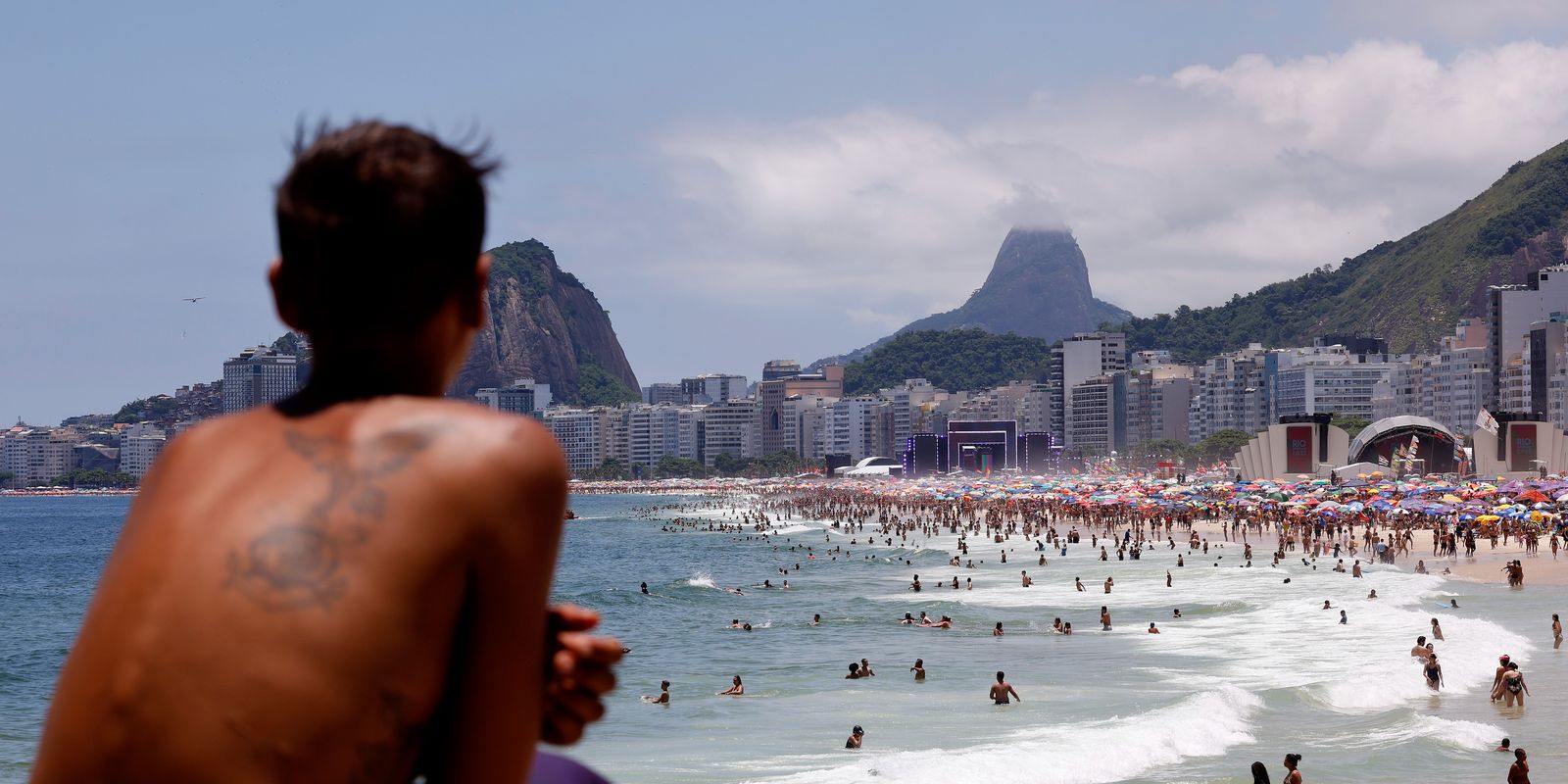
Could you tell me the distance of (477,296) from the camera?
1269 mm

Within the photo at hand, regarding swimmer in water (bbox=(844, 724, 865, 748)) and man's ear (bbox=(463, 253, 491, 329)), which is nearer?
man's ear (bbox=(463, 253, 491, 329))

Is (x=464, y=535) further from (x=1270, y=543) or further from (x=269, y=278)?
(x=1270, y=543)

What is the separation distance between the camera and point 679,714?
2414 centimetres

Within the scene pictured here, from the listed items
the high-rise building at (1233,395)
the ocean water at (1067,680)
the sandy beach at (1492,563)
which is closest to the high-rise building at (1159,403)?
the high-rise building at (1233,395)

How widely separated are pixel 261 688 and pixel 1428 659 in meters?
23.9

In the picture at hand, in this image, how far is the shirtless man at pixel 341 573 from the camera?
1.07 m

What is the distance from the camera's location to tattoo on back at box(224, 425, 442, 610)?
1.07 metres

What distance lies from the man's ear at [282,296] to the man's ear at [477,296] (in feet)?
0.43

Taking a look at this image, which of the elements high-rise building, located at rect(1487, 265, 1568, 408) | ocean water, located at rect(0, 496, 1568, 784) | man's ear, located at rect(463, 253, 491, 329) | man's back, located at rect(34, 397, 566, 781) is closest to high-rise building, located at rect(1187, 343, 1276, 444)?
high-rise building, located at rect(1487, 265, 1568, 408)

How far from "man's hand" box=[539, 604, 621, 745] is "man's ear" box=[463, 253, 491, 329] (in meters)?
0.25

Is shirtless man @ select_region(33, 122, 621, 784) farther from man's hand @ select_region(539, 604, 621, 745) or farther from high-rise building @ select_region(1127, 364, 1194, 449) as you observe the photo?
high-rise building @ select_region(1127, 364, 1194, 449)

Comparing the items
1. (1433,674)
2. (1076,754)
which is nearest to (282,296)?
(1076,754)

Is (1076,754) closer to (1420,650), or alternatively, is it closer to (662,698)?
(662,698)

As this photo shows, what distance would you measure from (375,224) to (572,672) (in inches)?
15.3
